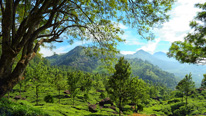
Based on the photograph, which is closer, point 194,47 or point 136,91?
point 194,47

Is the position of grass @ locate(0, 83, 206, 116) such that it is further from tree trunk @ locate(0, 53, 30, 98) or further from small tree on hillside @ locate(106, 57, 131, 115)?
small tree on hillside @ locate(106, 57, 131, 115)

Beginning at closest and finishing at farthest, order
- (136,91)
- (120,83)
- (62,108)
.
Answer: (120,83) → (62,108) → (136,91)

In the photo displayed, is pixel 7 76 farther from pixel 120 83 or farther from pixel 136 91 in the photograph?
pixel 136 91

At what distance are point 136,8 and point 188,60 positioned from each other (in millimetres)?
7841

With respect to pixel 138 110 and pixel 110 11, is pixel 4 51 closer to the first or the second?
pixel 110 11

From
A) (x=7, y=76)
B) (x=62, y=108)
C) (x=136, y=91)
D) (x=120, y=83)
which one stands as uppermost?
(x=7, y=76)

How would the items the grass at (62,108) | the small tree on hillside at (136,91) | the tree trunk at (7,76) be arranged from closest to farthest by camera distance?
the tree trunk at (7,76)
the grass at (62,108)
the small tree on hillside at (136,91)

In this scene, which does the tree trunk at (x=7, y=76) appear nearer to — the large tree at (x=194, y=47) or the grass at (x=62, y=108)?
the grass at (x=62, y=108)

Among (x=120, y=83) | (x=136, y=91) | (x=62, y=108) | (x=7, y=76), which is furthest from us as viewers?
(x=136, y=91)

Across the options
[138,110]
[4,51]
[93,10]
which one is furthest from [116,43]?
[138,110]

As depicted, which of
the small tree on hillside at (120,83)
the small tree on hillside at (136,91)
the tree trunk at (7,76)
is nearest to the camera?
the tree trunk at (7,76)

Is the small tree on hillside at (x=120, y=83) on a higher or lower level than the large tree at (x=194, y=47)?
lower

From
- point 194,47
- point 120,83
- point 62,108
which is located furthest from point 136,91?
point 194,47

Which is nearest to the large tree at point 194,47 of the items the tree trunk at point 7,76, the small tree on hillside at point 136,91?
the tree trunk at point 7,76
